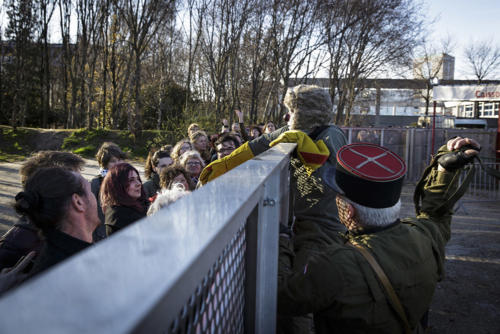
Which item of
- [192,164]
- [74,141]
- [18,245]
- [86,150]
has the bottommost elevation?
[86,150]

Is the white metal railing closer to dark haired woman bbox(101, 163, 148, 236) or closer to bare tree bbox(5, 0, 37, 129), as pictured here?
dark haired woman bbox(101, 163, 148, 236)

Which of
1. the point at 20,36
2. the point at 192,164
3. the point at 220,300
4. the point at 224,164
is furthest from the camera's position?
the point at 20,36

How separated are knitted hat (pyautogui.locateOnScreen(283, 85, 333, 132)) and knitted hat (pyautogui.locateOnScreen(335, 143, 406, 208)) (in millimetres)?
745

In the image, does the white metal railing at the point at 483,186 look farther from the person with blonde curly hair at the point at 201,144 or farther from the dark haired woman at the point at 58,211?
the dark haired woman at the point at 58,211

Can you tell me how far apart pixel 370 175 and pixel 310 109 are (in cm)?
101

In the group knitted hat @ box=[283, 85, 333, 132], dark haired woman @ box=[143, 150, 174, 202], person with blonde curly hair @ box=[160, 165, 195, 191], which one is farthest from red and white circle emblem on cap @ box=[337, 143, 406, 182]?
dark haired woman @ box=[143, 150, 174, 202]

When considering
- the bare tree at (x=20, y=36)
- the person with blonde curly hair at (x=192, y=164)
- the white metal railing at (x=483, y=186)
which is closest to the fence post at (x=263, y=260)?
the person with blonde curly hair at (x=192, y=164)

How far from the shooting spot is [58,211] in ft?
6.65

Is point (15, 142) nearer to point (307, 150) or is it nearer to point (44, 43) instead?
point (44, 43)

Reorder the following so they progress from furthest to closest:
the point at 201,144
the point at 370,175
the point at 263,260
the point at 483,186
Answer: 1. the point at 483,186
2. the point at 201,144
3. the point at 370,175
4. the point at 263,260

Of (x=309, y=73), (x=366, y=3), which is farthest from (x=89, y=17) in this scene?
(x=366, y=3)

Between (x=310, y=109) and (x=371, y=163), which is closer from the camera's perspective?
(x=371, y=163)

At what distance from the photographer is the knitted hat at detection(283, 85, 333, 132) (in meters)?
2.73

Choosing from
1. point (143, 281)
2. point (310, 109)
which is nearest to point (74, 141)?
point (310, 109)
